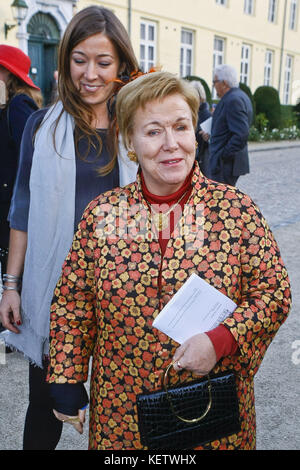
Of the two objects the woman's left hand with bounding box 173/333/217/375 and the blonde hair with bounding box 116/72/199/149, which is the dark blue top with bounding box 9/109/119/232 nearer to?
the blonde hair with bounding box 116/72/199/149

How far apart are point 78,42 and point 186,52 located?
19507 millimetres

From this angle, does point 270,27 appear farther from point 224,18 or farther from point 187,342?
point 187,342

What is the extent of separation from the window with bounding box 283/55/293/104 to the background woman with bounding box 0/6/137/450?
28660mm

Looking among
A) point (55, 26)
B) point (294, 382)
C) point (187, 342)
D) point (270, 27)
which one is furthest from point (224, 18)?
point (187, 342)

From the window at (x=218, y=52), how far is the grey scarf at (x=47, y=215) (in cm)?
2078

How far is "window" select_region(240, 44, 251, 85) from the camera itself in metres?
24.0

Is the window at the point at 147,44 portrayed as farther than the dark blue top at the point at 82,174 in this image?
Yes

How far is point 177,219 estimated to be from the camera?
5.03ft

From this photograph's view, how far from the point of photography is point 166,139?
1501 millimetres

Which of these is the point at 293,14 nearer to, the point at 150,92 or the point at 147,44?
the point at 147,44

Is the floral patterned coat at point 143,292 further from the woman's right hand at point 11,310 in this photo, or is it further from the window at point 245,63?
the window at point 245,63

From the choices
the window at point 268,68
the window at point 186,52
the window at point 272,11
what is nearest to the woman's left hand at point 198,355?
the window at point 186,52

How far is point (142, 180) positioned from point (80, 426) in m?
0.84

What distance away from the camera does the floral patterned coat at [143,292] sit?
147 cm
